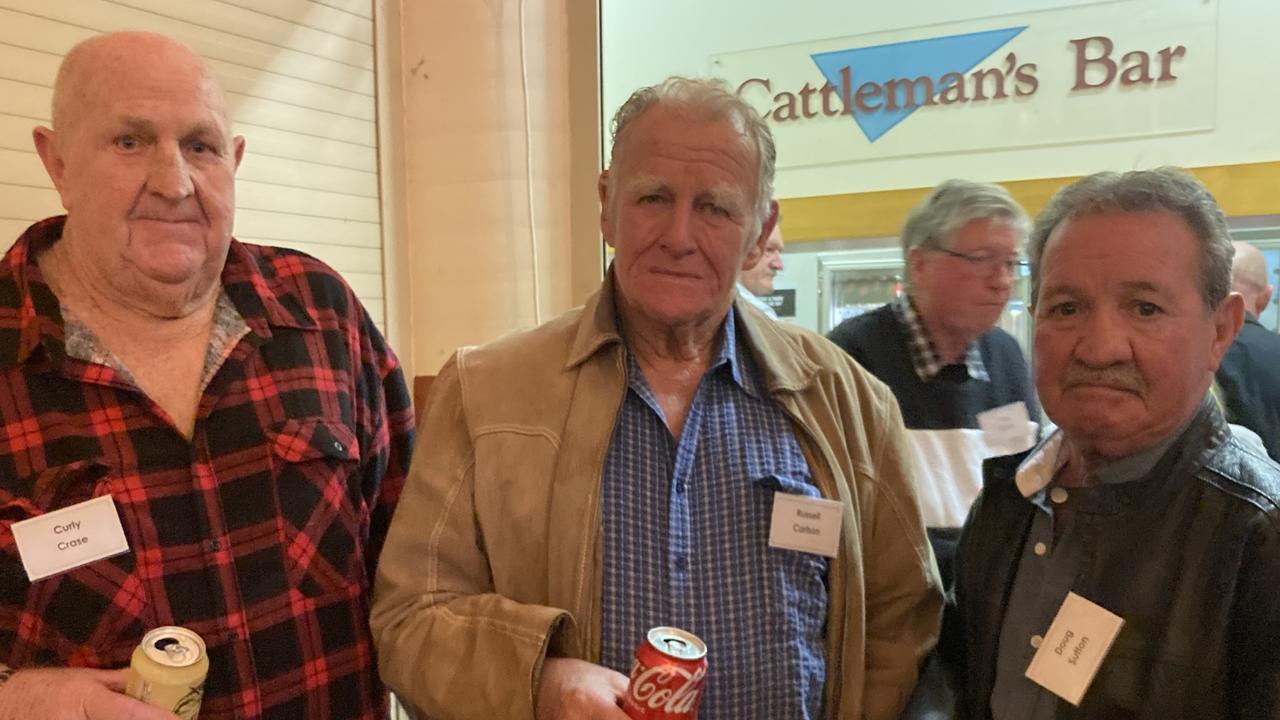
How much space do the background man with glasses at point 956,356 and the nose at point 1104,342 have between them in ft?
2.79

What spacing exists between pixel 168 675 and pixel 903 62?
11.6 ft

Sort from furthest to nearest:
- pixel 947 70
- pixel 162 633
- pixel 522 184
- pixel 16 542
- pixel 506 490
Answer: pixel 947 70, pixel 522 184, pixel 506 490, pixel 16 542, pixel 162 633

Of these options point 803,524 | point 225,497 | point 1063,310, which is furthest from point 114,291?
point 1063,310

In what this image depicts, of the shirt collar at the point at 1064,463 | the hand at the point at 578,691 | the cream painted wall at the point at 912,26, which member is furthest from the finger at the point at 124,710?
the cream painted wall at the point at 912,26

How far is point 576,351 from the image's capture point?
1.61 meters

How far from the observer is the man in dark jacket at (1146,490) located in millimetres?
1236

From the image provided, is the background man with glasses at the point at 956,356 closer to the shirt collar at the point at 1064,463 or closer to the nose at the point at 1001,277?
the nose at the point at 1001,277

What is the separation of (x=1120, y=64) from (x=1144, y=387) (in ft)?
8.63

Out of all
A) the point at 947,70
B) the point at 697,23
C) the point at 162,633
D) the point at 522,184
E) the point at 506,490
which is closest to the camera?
the point at 162,633

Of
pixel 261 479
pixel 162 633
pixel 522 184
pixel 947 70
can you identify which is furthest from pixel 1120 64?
→ pixel 162 633

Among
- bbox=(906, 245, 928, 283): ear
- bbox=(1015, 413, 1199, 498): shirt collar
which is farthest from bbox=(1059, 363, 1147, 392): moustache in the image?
bbox=(906, 245, 928, 283): ear

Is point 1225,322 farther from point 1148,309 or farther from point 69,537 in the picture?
point 69,537

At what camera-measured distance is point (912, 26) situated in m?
3.66

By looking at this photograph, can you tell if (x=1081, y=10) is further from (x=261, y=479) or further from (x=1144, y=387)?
(x=261, y=479)
